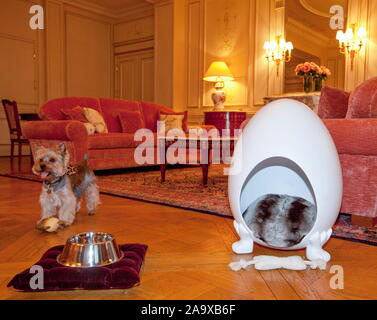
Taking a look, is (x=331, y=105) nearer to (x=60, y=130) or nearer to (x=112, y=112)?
(x=60, y=130)

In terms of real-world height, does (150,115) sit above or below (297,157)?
above

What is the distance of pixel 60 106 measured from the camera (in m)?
4.47

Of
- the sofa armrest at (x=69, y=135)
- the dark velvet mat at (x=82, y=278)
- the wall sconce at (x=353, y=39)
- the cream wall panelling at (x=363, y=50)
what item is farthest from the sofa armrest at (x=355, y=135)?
the wall sconce at (x=353, y=39)

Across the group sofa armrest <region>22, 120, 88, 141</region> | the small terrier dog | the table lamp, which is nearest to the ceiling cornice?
the table lamp

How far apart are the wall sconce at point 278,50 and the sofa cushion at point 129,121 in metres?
2.52

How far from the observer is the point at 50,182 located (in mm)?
2045

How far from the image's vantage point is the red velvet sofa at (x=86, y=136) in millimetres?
3762

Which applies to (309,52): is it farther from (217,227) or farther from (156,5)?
(217,227)

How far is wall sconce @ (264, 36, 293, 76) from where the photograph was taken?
5.90m

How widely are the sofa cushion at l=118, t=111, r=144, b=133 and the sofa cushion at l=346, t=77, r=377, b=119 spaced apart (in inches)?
132

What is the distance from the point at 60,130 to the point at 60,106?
838 millimetres

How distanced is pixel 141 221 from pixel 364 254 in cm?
121

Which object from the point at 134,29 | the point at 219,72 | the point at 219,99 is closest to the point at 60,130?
the point at 219,72
